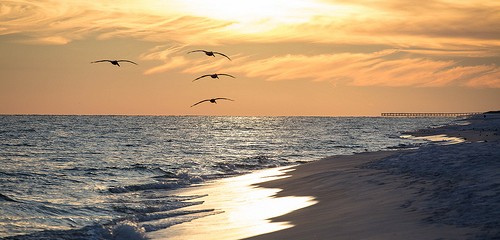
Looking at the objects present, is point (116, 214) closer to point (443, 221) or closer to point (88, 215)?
point (88, 215)

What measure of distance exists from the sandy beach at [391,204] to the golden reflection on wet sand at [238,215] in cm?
4

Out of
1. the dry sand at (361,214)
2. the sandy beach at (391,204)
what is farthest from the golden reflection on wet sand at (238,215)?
the dry sand at (361,214)

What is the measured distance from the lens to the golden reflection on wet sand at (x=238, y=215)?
1614 cm

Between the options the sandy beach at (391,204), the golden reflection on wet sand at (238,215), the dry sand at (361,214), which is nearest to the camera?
the dry sand at (361,214)

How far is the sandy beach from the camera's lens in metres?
12.4

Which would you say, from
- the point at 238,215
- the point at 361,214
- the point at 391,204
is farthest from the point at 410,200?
the point at 238,215

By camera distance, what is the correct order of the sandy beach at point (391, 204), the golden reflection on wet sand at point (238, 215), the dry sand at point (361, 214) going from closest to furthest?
the dry sand at point (361, 214)
the sandy beach at point (391, 204)
the golden reflection on wet sand at point (238, 215)

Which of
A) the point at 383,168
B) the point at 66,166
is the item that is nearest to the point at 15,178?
the point at 66,166

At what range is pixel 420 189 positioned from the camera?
17.4 metres

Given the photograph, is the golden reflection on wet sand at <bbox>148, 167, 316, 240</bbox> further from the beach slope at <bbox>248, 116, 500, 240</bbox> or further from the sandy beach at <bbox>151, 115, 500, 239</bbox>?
the beach slope at <bbox>248, 116, 500, 240</bbox>

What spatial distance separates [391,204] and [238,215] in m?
5.50

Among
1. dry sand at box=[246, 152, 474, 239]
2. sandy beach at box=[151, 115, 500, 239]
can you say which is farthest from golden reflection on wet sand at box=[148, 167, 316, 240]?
dry sand at box=[246, 152, 474, 239]

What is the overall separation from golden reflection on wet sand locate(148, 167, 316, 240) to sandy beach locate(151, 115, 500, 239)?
38mm

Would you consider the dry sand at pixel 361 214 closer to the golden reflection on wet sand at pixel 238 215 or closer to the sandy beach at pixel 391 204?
the sandy beach at pixel 391 204
